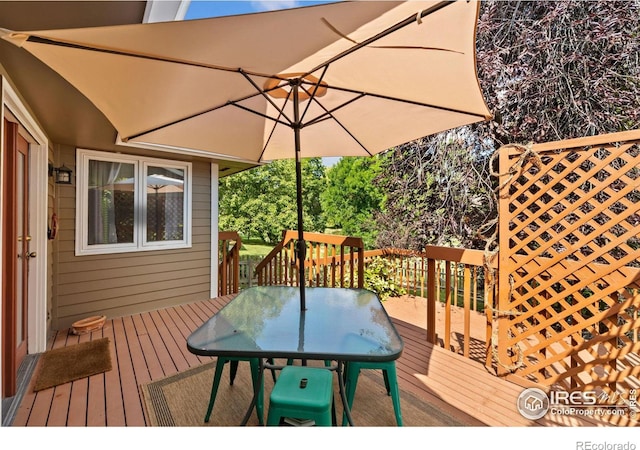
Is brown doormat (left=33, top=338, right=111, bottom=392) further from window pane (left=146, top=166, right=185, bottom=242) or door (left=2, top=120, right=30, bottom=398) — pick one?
window pane (left=146, top=166, right=185, bottom=242)

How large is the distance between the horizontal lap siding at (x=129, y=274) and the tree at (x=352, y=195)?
6568 millimetres

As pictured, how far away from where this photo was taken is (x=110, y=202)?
3.85 meters

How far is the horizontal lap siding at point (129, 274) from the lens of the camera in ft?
11.6

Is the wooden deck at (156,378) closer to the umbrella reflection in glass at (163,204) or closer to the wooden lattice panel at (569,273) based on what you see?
the wooden lattice panel at (569,273)

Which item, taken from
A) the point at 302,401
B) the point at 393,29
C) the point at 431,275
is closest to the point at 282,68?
the point at 393,29

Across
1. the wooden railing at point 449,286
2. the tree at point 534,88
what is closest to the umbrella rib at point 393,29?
the wooden railing at point 449,286

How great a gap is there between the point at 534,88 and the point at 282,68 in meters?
4.24

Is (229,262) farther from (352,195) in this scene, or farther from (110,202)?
(352,195)

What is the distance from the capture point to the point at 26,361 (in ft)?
8.68

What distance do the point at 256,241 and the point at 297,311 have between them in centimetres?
1541

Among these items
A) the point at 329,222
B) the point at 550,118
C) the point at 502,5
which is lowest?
the point at 329,222

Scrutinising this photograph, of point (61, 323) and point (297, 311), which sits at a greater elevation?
point (297, 311)
